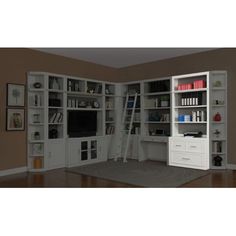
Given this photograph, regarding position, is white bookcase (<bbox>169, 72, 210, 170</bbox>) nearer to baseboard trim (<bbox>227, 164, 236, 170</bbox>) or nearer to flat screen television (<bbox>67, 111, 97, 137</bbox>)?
baseboard trim (<bbox>227, 164, 236, 170</bbox>)

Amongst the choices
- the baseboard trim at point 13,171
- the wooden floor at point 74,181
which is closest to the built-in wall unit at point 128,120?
the baseboard trim at point 13,171

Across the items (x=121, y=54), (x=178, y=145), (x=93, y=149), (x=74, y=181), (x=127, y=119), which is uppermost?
→ (x=121, y=54)

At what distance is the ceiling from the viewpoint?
5.45m

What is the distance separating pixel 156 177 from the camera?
4.37 meters

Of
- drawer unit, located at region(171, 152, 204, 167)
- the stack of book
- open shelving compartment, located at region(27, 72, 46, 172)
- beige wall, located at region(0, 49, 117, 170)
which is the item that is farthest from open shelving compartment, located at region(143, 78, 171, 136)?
open shelving compartment, located at region(27, 72, 46, 172)

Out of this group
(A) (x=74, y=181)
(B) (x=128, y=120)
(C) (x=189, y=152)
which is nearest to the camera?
(A) (x=74, y=181)

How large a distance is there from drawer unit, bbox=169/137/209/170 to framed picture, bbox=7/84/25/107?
3.40 m

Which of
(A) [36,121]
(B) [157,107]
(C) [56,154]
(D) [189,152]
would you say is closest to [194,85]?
(B) [157,107]

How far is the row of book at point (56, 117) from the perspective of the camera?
17.9ft

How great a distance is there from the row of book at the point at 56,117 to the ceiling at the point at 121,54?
1425 mm

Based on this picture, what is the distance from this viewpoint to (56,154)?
Result: 5.38 metres

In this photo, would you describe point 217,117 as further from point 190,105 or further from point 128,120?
point 128,120

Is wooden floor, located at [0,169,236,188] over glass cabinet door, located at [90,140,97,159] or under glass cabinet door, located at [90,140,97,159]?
under

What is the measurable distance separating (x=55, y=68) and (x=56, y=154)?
6.58ft
